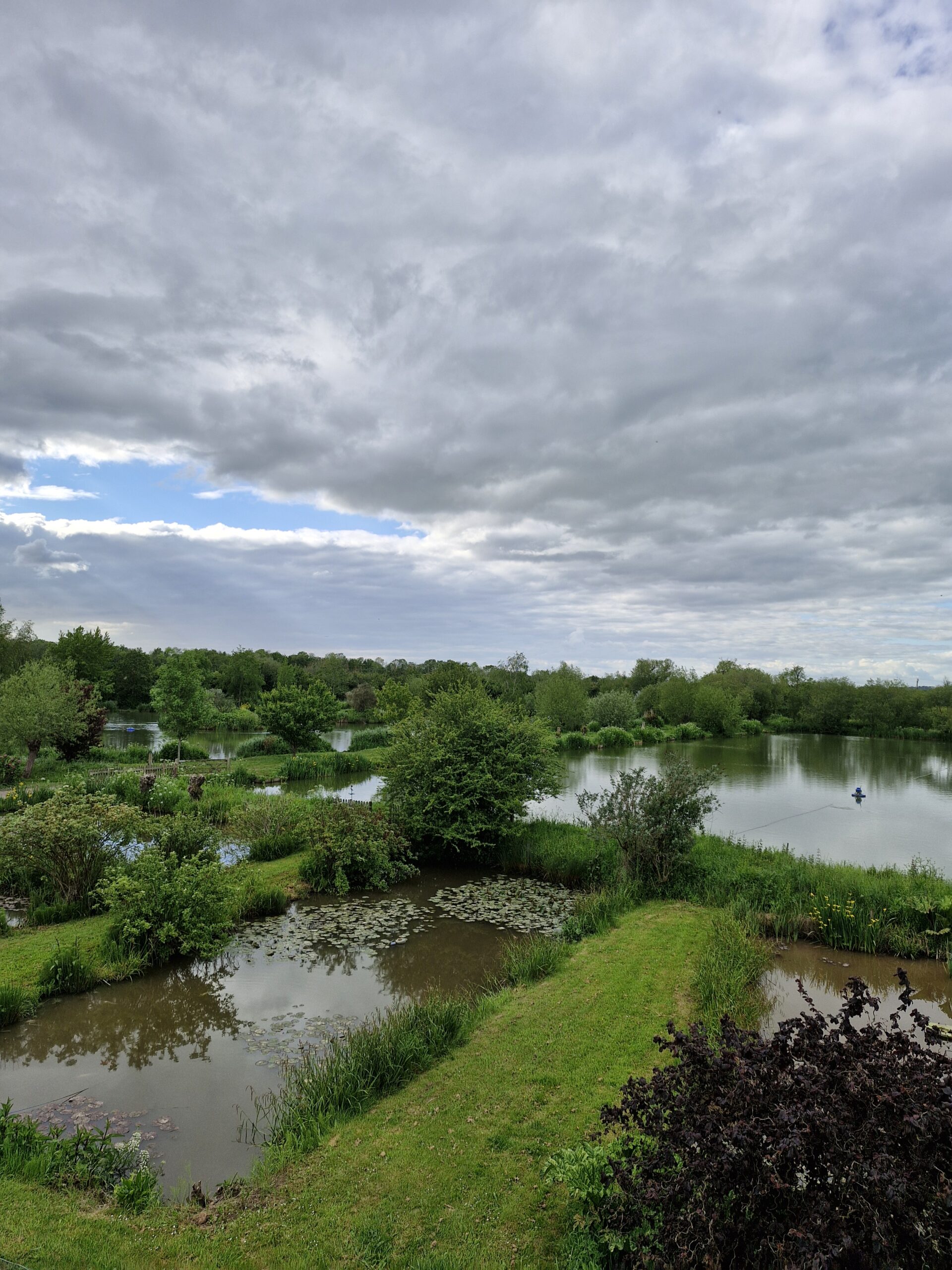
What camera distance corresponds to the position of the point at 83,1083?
636 centimetres

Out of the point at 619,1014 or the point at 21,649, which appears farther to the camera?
the point at 21,649

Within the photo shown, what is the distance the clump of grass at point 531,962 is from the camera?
8430 mm

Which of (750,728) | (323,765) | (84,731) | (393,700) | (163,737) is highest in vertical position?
(393,700)

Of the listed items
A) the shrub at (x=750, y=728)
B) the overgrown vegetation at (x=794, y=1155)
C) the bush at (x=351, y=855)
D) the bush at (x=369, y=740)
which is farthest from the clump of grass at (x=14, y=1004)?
the shrub at (x=750, y=728)

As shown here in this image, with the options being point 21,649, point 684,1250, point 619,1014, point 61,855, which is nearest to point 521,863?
point 619,1014

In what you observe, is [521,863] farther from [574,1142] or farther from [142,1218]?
[142,1218]

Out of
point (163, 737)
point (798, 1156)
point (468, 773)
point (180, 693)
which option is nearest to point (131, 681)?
point (163, 737)

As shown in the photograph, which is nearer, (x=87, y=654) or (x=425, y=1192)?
(x=425, y=1192)

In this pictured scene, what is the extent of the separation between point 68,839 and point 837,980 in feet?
36.9

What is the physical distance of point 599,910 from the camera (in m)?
10.5

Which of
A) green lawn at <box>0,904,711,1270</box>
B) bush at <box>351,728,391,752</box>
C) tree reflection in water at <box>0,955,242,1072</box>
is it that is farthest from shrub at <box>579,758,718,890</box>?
bush at <box>351,728,391,752</box>

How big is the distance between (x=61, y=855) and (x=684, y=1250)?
1073 centimetres

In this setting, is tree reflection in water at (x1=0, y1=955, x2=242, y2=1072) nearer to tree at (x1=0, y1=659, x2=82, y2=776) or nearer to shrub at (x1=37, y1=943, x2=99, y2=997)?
shrub at (x1=37, y1=943, x2=99, y2=997)

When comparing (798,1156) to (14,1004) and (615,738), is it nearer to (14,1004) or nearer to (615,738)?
(14,1004)
